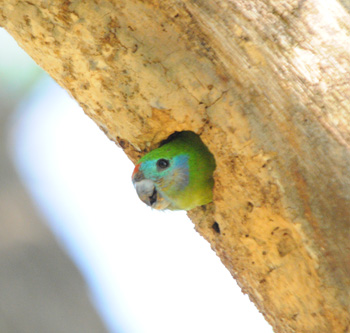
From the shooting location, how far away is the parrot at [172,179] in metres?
3.11

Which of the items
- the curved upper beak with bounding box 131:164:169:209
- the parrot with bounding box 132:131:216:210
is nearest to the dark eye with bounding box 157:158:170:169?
the parrot with bounding box 132:131:216:210

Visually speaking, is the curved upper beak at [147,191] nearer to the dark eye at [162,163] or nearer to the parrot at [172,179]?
the parrot at [172,179]

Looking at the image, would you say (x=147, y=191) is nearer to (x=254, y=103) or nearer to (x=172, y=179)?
(x=172, y=179)

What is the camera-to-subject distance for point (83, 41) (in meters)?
2.83

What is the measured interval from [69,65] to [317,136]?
1663 mm

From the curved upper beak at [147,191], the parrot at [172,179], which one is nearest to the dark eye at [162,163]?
the parrot at [172,179]

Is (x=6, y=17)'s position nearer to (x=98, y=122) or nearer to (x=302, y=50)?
(x=98, y=122)

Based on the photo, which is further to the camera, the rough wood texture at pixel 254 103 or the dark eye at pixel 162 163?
the dark eye at pixel 162 163

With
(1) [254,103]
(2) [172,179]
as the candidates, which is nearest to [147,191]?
(2) [172,179]

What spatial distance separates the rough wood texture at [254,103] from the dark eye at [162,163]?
8.5 inches

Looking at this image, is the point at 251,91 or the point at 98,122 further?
the point at 98,122

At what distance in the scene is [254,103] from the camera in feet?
8.04

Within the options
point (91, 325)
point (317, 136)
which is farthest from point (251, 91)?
point (91, 325)

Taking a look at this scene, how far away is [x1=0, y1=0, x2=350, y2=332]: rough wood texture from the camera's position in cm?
232
